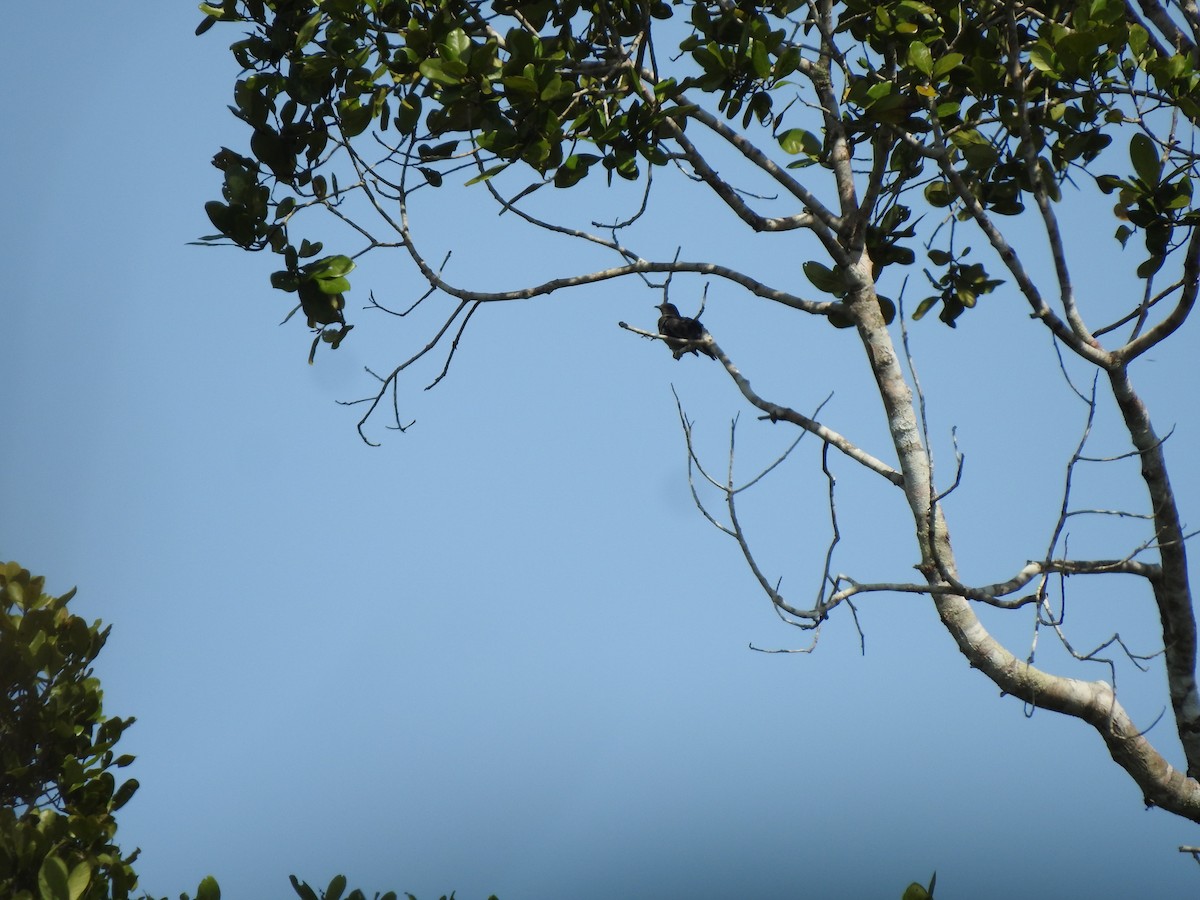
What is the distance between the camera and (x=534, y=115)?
2.86 metres

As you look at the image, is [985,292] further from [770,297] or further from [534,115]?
[534,115]

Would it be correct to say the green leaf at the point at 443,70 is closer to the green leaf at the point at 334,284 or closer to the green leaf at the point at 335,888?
the green leaf at the point at 334,284

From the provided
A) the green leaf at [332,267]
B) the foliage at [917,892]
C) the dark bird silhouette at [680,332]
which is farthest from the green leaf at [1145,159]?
the green leaf at [332,267]

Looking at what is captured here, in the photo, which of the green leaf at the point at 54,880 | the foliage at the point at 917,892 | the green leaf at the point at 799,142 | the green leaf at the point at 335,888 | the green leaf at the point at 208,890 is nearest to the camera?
the foliage at the point at 917,892

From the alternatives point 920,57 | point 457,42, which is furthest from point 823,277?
point 457,42

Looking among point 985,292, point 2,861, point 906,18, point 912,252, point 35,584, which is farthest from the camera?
point 985,292

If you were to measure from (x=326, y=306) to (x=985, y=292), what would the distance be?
7.83ft

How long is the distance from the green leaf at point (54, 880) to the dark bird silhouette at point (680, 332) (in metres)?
2.08

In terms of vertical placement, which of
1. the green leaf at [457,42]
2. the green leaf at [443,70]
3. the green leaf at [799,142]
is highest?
the green leaf at [799,142]

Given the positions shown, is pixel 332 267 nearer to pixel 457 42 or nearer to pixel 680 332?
pixel 457 42

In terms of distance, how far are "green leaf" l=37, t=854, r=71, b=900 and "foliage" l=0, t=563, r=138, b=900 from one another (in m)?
0.28

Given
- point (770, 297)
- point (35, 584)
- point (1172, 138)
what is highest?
point (1172, 138)

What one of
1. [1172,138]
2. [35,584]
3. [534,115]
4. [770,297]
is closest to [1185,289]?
[1172,138]

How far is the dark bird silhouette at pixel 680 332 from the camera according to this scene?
328 cm
